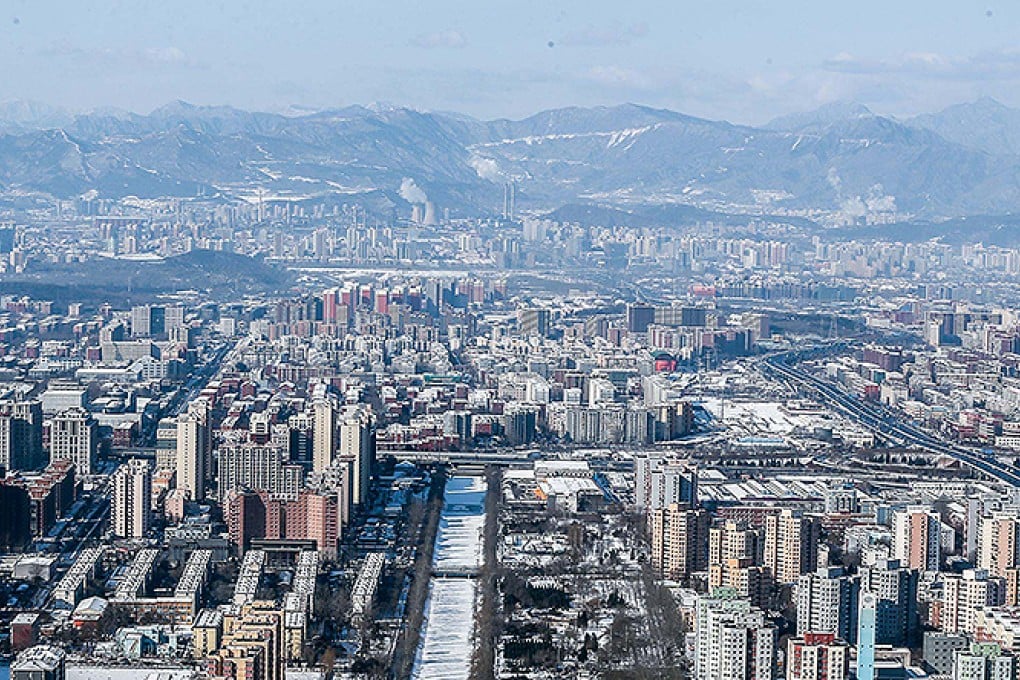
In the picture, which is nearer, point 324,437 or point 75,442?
point 324,437

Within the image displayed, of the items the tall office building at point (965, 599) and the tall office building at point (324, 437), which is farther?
the tall office building at point (324, 437)

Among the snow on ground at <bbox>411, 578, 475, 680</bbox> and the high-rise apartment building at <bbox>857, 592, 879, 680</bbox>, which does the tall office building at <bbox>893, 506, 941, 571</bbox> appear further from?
the snow on ground at <bbox>411, 578, 475, 680</bbox>

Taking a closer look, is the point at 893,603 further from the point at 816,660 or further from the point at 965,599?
the point at 816,660

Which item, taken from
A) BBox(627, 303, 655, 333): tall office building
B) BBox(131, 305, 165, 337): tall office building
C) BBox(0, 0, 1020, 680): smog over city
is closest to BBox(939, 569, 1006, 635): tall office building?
BBox(0, 0, 1020, 680): smog over city

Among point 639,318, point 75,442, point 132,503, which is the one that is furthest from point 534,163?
point 132,503

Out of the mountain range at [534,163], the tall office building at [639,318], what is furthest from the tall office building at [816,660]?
the mountain range at [534,163]

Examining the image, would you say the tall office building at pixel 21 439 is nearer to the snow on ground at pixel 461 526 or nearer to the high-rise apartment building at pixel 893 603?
the snow on ground at pixel 461 526
